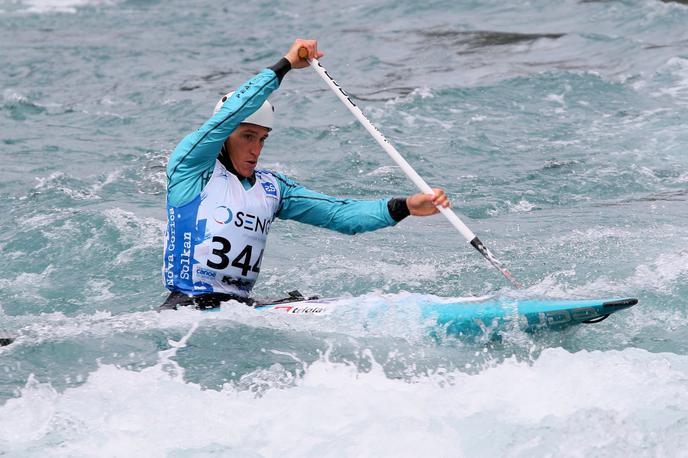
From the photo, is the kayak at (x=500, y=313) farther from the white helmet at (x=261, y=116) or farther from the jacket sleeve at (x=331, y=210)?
the white helmet at (x=261, y=116)

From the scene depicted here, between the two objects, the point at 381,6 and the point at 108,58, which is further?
the point at 381,6

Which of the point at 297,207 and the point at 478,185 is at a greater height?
the point at 297,207

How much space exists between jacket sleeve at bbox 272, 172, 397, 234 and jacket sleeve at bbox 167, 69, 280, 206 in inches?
22.0

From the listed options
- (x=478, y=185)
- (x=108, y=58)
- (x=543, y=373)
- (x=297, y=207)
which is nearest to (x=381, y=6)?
(x=108, y=58)

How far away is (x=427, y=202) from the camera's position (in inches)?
214

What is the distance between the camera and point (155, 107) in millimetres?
12945

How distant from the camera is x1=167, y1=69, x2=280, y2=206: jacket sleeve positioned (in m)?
5.38

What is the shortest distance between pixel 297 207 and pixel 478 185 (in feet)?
13.0

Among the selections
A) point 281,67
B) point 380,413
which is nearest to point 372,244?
point 281,67

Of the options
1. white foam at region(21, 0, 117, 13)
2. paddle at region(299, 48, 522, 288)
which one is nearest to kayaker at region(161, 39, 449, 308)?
paddle at region(299, 48, 522, 288)

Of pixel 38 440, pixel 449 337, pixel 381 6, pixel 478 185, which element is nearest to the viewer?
pixel 38 440

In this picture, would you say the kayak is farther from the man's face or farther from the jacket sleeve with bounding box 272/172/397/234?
the man's face

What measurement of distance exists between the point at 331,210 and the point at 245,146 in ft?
2.02

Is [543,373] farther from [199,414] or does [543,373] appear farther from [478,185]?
[478,185]
